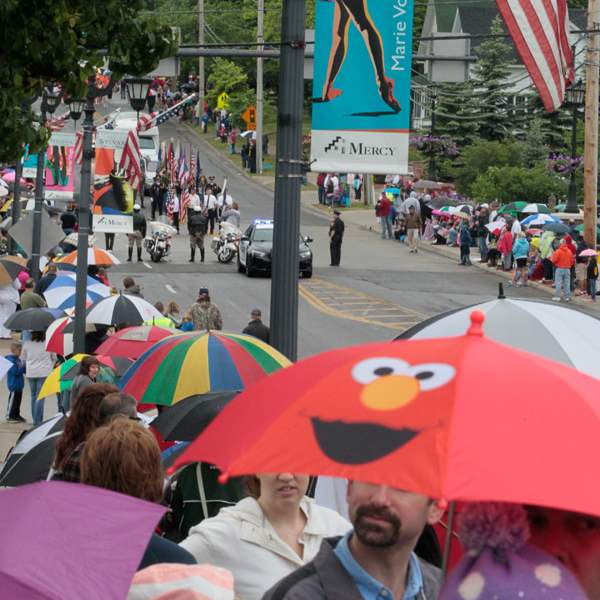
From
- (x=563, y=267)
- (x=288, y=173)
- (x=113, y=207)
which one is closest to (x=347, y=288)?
(x=563, y=267)

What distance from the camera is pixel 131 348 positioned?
15.3 metres

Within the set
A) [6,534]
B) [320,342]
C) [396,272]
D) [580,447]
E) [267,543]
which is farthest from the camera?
[396,272]

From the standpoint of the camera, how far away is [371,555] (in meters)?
4.30

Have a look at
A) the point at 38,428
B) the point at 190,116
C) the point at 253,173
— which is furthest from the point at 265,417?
the point at 190,116

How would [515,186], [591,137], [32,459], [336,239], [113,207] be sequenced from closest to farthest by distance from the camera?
[32,459]
[113,207]
[591,137]
[336,239]
[515,186]

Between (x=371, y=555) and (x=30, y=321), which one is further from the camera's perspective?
(x=30, y=321)

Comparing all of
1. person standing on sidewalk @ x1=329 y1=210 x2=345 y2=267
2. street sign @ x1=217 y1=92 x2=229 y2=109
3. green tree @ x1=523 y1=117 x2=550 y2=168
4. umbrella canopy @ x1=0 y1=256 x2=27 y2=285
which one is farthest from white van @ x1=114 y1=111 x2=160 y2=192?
umbrella canopy @ x1=0 y1=256 x2=27 y2=285

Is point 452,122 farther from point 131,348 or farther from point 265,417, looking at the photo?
point 265,417

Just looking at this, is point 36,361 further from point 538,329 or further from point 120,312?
point 538,329

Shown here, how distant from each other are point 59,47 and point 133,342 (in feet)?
12.8

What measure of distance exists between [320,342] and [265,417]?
85.4 feet

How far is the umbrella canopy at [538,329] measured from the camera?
834 cm

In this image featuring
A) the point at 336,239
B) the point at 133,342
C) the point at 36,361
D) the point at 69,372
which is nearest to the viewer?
the point at 69,372

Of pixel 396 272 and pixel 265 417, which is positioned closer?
pixel 265 417
